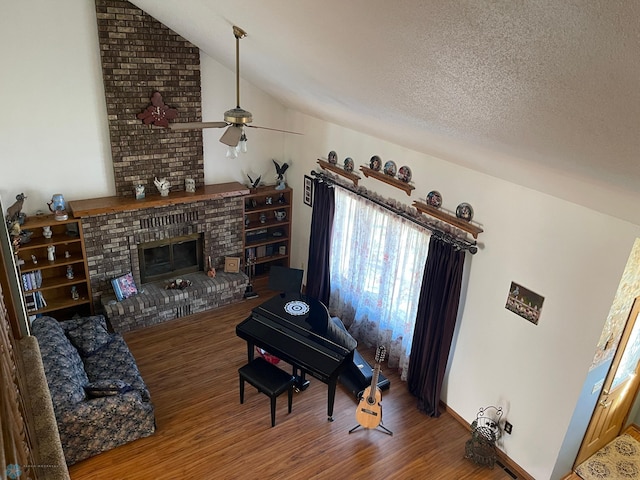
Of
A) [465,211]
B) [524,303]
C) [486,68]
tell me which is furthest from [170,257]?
[486,68]

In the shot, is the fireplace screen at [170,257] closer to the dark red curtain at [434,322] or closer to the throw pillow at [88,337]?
the throw pillow at [88,337]

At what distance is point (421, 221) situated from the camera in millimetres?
5312

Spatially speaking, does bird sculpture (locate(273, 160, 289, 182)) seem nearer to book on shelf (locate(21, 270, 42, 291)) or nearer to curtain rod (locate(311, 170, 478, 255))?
curtain rod (locate(311, 170, 478, 255))

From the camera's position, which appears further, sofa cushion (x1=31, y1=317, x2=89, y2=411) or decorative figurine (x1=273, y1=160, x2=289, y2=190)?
decorative figurine (x1=273, y1=160, x2=289, y2=190)

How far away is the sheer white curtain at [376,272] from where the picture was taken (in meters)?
5.66

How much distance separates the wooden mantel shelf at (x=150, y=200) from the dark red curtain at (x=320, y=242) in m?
1.18

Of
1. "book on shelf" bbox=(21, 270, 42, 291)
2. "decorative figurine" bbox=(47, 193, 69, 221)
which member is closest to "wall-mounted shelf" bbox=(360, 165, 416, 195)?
Answer: "decorative figurine" bbox=(47, 193, 69, 221)

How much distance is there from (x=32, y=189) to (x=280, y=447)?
14.2 ft

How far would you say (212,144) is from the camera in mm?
7105

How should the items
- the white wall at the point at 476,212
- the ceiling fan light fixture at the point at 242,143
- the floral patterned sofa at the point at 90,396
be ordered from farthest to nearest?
the floral patterned sofa at the point at 90,396, the ceiling fan light fixture at the point at 242,143, the white wall at the point at 476,212

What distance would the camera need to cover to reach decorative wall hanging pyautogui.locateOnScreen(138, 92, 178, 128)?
249 inches

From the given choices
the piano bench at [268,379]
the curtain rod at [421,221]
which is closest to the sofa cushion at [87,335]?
the piano bench at [268,379]

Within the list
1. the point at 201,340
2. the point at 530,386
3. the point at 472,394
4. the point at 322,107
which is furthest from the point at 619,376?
the point at 201,340

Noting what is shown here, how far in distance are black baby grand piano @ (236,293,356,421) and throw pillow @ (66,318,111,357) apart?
1.73 metres
